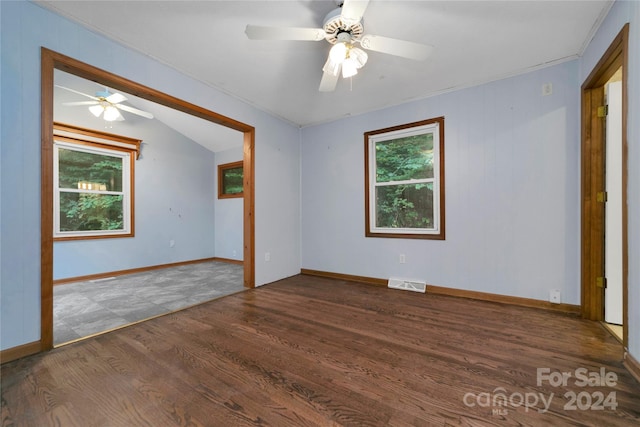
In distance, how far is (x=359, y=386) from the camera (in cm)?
142

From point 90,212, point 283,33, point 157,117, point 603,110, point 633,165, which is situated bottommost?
point 90,212

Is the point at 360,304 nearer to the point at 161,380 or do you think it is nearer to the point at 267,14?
the point at 161,380

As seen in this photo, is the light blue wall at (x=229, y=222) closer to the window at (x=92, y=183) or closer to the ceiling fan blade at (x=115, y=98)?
the window at (x=92, y=183)

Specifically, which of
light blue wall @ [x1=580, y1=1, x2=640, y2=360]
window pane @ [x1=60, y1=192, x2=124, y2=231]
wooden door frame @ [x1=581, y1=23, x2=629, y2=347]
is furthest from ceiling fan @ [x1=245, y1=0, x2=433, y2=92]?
window pane @ [x1=60, y1=192, x2=124, y2=231]

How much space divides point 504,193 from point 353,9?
247cm

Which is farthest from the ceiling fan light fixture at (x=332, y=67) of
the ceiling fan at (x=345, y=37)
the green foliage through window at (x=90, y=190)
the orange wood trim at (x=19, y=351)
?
the green foliage through window at (x=90, y=190)

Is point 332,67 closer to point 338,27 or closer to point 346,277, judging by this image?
point 338,27

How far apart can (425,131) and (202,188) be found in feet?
15.8

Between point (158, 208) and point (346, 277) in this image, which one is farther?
point (158, 208)

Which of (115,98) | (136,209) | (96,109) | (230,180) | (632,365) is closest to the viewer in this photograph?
(632,365)

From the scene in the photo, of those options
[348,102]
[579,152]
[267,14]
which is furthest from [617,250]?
[267,14]

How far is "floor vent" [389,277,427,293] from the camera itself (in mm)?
3236

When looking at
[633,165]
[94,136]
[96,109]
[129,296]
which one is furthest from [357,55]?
[94,136]

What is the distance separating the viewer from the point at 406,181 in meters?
3.48
